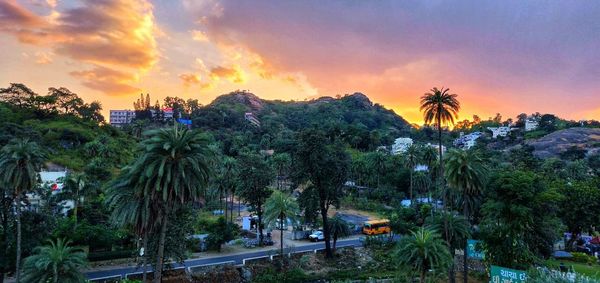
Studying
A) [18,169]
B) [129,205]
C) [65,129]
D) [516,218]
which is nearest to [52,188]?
[18,169]

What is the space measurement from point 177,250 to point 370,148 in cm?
12585

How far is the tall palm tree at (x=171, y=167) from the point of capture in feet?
87.0

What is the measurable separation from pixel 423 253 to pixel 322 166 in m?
21.0

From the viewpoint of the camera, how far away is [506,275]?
1372 inches

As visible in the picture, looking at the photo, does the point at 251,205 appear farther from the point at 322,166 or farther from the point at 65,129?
the point at 65,129

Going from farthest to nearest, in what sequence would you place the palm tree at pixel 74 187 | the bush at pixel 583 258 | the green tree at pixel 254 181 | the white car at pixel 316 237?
1. the white car at pixel 316 237
2. the palm tree at pixel 74 187
3. the green tree at pixel 254 181
4. the bush at pixel 583 258

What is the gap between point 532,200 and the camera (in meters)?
38.5

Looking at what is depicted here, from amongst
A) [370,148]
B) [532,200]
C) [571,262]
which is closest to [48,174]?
[532,200]

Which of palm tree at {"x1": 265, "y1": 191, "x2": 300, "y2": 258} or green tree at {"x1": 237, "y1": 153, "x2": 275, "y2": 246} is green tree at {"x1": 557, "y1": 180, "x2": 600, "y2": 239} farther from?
green tree at {"x1": 237, "y1": 153, "x2": 275, "y2": 246}

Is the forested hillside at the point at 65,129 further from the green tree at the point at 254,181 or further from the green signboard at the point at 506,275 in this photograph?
the green signboard at the point at 506,275

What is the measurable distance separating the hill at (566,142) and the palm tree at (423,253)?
155030mm

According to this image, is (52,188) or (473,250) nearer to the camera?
(473,250)

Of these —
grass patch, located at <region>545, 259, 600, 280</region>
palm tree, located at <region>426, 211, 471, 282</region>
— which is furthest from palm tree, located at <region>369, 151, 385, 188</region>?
palm tree, located at <region>426, 211, 471, 282</region>

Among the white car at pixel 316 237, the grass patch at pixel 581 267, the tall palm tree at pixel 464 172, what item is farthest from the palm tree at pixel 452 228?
the white car at pixel 316 237
